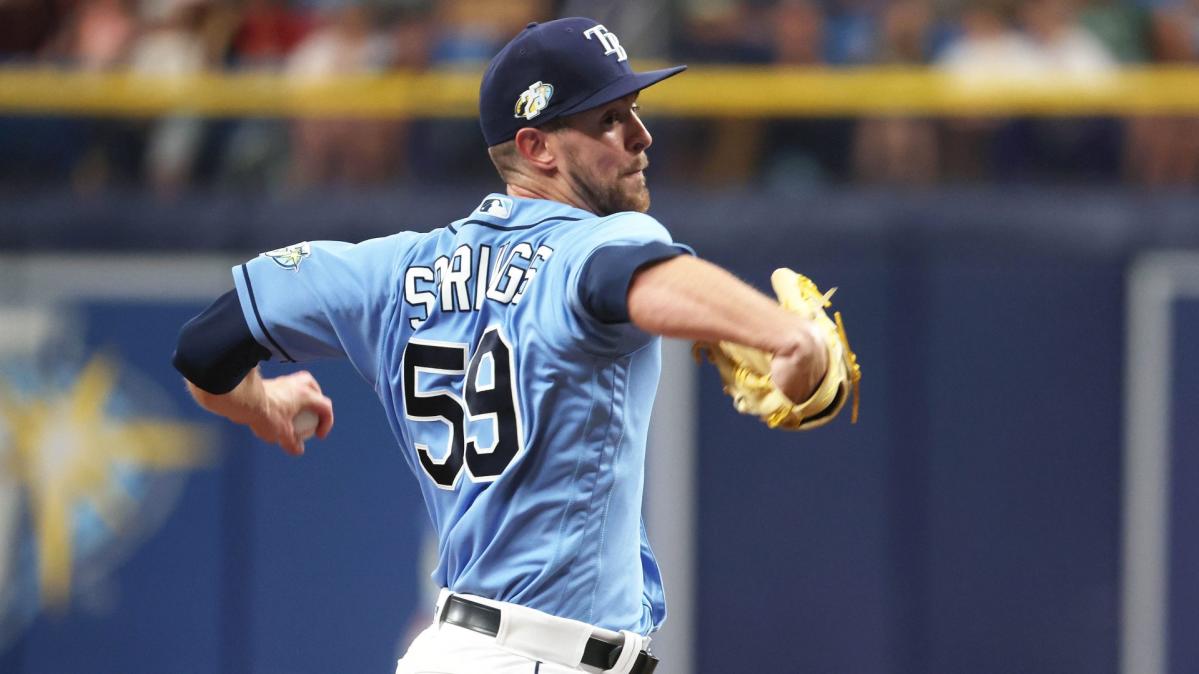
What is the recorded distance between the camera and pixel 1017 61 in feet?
21.0

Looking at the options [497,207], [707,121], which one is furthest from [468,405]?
[707,121]

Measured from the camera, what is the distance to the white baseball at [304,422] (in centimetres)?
318

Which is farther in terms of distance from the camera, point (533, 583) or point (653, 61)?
point (653, 61)

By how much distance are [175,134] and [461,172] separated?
1172 millimetres

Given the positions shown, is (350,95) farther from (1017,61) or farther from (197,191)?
(1017,61)

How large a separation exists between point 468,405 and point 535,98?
1.74 feet

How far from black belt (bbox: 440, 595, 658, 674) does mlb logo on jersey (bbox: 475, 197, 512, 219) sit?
65cm

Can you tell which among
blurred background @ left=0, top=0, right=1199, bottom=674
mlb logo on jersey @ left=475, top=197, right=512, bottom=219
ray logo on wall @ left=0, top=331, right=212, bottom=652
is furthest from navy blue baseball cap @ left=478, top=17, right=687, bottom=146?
ray logo on wall @ left=0, top=331, right=212, bottom=652

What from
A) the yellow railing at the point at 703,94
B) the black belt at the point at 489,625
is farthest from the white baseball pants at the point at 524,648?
the yellow railing at the point at 703,94

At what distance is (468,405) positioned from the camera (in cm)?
267

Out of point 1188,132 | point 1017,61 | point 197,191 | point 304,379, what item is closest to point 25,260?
point 197,191

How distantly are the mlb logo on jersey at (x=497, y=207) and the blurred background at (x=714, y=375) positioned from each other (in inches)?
124

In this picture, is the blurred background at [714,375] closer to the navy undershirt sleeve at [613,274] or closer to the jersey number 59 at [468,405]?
the jersey number 59 at [468,405]

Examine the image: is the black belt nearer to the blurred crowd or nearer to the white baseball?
the white baseball
